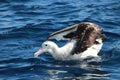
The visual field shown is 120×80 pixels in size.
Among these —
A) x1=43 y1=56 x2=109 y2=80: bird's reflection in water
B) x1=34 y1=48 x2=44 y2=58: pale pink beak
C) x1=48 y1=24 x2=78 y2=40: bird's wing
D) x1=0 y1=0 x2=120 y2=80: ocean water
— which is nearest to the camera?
x1=43 y1=56 x2=109 y2=80: bird's reflection in water

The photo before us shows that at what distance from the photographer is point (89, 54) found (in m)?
16.2

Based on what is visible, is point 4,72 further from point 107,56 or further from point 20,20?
point 20,20

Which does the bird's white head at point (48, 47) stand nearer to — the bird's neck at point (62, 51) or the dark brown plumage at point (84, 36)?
the bird's neck at point (62, 51)

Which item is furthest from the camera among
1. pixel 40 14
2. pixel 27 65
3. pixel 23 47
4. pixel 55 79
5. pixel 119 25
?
pixel 40 14

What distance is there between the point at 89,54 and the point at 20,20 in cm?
494

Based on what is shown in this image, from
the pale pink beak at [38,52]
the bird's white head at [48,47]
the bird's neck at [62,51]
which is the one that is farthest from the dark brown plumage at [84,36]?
the pale pink beak at [38,52]

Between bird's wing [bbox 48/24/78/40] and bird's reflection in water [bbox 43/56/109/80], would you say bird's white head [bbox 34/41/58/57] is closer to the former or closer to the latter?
bird's wing [bbox 48/24/78/40]

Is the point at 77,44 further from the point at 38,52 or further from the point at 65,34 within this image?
the point at 38,52

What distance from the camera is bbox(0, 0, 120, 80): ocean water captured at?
15.1 meters

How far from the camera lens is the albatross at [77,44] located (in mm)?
16109

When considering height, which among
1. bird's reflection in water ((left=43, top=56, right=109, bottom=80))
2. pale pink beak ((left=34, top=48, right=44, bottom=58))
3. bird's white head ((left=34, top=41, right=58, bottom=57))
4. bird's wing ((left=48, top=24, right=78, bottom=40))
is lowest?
bird's reflection in water ((left=43, top=56, right=109, bottom=80))

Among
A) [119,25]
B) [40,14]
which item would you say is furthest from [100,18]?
[40,14]

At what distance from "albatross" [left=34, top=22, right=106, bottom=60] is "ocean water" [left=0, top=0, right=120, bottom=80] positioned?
24 centimetres

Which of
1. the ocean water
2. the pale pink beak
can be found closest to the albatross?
the pale pink beak
